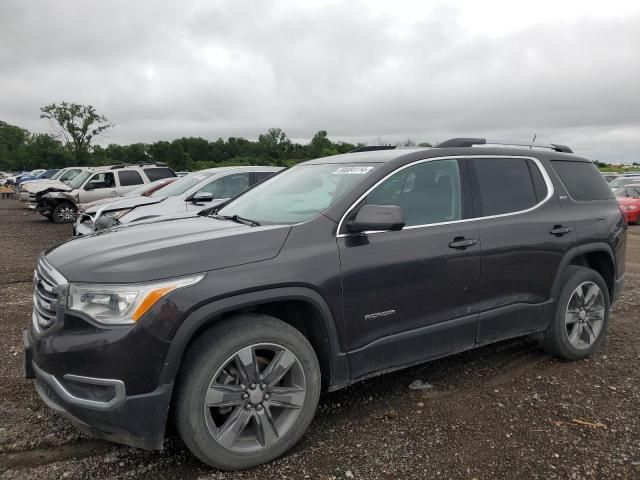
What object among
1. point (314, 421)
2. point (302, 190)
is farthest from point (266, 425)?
point (302, 190)

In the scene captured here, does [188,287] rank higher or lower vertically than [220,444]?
higher

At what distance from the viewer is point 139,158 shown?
73375 millimetres

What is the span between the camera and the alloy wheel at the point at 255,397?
2.71 m

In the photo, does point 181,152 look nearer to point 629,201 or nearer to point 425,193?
point 629,201

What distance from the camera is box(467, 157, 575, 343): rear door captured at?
12.1 feet

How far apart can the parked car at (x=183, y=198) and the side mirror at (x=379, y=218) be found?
5529mm

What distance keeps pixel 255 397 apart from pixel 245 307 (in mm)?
505

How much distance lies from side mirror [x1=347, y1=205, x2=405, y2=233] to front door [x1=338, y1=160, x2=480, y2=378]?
13cm

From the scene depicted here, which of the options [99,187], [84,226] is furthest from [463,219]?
[99,187]

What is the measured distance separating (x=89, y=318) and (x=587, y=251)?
3.82 m

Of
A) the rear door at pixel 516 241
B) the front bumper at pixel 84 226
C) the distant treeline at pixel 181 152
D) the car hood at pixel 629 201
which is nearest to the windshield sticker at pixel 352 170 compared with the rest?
the rear door at pixel 516 241

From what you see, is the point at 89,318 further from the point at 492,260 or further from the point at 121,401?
the point at 492,260

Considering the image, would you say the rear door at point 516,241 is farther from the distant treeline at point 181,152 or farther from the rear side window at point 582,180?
the distant treeline at point 181,152

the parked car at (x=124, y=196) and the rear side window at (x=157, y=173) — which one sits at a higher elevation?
the rear side window at (x=157, y=173)
